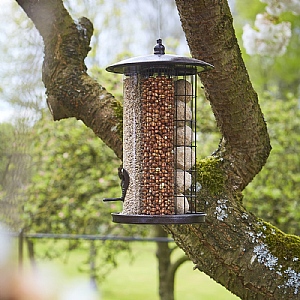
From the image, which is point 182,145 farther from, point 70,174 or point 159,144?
point 70,174

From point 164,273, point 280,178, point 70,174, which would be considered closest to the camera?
point 164,273

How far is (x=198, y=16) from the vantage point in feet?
5.96

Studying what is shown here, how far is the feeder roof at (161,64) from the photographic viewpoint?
1747mm

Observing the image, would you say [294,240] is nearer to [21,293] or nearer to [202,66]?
[202,66]

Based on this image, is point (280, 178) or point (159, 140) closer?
point (159, 140)

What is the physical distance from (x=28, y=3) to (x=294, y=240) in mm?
1387

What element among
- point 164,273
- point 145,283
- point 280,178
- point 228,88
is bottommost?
point 145,283

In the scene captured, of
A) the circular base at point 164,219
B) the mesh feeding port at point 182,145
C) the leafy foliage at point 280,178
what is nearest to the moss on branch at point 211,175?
the mesh feeding port at point 182,145

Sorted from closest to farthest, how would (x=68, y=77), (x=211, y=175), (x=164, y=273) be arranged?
(x=211, y=175) → (x=68, y=77) → (x=164, y=273)

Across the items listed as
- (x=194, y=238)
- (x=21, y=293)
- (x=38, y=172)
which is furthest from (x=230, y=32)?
(x=38, y=172)

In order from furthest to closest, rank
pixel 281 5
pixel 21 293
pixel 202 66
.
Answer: pixel 281 5
pixel 202 66
pixel 21 293

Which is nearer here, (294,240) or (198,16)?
(198,16)

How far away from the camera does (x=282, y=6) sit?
7.72 feet

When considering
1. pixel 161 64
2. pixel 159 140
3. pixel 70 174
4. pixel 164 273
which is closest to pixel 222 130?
pixel 159 140
